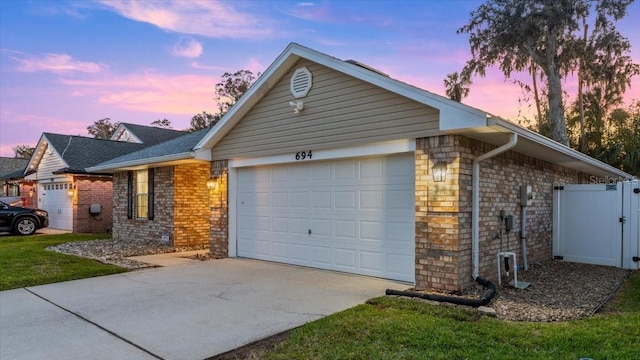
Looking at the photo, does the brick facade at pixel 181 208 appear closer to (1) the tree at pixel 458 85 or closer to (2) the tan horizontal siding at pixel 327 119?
(2) the tan horizontal siding at pixel 327 119

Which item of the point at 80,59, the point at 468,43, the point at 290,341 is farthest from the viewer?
the point at 468,43

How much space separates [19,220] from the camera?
15.9 meters

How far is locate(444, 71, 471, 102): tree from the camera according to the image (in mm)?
24469

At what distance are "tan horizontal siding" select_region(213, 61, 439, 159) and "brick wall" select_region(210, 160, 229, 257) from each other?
0.44 m

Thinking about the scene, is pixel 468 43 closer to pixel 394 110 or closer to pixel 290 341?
pixel 394 110

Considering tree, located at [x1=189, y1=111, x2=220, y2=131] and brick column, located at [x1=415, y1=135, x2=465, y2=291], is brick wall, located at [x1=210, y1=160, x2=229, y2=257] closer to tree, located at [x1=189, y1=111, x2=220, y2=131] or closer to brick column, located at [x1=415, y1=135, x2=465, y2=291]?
brick column, located at [x1=415, y1=135, x2=465, y2=291]

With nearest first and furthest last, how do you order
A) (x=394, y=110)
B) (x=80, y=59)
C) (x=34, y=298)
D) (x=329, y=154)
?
(x=34, y=298) → (x=394, y=110) → (x=329, y=154) → (x=80, y=59)

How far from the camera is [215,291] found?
6.33m

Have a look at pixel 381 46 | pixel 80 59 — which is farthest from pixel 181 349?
pixel 80 59

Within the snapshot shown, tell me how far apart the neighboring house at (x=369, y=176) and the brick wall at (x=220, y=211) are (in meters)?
0.04

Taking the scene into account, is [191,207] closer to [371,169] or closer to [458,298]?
[371,169]

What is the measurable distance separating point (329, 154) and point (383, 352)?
4.45 meters

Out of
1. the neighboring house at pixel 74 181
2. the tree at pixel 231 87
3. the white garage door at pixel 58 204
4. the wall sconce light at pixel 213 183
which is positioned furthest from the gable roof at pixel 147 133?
the wall sconce light at pixel 213 183

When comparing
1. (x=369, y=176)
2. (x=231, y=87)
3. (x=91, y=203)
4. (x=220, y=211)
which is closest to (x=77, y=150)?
(x=91, y=203)
